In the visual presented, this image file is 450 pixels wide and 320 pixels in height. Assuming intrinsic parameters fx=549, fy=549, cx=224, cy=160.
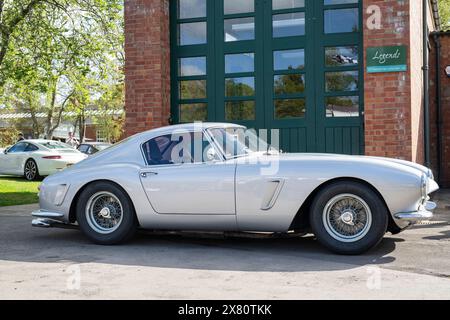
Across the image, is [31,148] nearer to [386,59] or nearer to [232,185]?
[386,59]

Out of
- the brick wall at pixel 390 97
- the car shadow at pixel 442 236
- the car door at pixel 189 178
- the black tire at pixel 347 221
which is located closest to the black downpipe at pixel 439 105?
the brick wall at pixel 390 97

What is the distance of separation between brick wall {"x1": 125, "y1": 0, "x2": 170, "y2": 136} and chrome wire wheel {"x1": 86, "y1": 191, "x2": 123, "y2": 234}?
4.18 meters

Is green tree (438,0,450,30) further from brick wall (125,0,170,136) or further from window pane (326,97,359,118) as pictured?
brick wall (125,0,170,136)

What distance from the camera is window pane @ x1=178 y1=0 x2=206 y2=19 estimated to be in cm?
1017

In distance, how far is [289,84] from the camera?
Answer: 964cm

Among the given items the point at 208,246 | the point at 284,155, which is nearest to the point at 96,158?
the point at 208,246

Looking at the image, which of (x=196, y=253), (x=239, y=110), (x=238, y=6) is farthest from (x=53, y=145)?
(x=196, y=253)

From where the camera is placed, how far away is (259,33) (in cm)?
980

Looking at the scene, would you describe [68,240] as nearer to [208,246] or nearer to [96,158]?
[96,158]

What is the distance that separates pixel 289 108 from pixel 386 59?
182cm

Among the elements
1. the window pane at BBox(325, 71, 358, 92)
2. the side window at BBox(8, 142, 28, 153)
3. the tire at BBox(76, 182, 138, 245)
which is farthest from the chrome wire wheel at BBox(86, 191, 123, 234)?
the side window at BBox(8, 142, 28, 153)

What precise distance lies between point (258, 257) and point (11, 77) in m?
12.5

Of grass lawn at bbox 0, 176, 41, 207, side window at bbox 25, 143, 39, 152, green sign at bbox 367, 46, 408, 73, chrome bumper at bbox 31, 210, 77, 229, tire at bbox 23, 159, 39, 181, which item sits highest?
green sign at bbox 367, 46, 408, 73

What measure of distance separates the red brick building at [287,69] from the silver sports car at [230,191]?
129 inches
